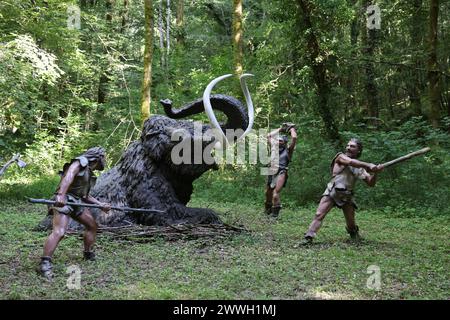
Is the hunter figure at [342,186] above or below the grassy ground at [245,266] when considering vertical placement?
above

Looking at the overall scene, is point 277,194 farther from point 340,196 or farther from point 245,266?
point 245,266

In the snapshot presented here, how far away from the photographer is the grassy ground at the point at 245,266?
4582 mm

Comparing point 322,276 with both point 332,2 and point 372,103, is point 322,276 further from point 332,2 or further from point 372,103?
point 372,103

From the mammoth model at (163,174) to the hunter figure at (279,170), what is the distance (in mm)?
2005

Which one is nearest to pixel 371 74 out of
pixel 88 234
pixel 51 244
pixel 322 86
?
pixel 322 86

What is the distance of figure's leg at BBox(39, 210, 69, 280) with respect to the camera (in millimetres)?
5098

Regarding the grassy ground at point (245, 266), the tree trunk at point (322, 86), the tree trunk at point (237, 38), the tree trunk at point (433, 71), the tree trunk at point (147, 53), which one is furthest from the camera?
the tree trunk at point (237, 38)

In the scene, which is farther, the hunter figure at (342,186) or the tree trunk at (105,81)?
the tree trunk at (105,81)

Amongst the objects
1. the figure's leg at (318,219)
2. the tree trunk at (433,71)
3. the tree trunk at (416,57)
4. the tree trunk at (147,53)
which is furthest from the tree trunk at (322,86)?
the figure's leg at (318,219)

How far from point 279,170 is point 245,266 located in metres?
4.17

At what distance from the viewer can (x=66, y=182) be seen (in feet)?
17.7

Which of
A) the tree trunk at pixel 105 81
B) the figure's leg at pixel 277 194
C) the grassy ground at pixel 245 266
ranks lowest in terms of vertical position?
the grassy ground at pixel 245 266

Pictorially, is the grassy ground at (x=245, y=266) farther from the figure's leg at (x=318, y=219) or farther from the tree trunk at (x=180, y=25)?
the tree trunk at (x=180, y=25)
